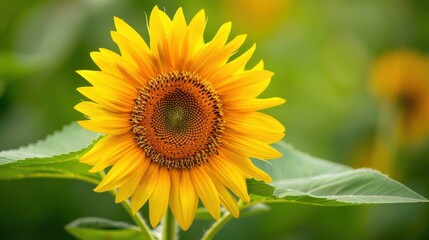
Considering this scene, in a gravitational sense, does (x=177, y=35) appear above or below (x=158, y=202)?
above

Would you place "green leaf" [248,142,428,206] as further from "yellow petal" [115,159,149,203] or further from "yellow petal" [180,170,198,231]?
"yellow petal" [115,159,149,203]

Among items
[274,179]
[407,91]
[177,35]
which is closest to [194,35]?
[177,35]

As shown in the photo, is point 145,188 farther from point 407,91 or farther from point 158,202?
point 407,91

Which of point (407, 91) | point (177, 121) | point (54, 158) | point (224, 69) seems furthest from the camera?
point (407, 91)

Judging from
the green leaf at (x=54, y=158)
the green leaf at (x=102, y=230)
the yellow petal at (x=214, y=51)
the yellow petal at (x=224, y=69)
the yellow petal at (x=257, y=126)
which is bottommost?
the green leaf at (x=102, y=230)

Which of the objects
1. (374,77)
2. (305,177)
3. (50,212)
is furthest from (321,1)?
(305,177)

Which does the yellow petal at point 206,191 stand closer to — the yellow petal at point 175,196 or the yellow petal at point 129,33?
the yellow petal at point 175,196

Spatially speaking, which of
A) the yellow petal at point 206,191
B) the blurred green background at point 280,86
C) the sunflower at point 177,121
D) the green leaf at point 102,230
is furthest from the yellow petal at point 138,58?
the blurred green background at point 280,86
